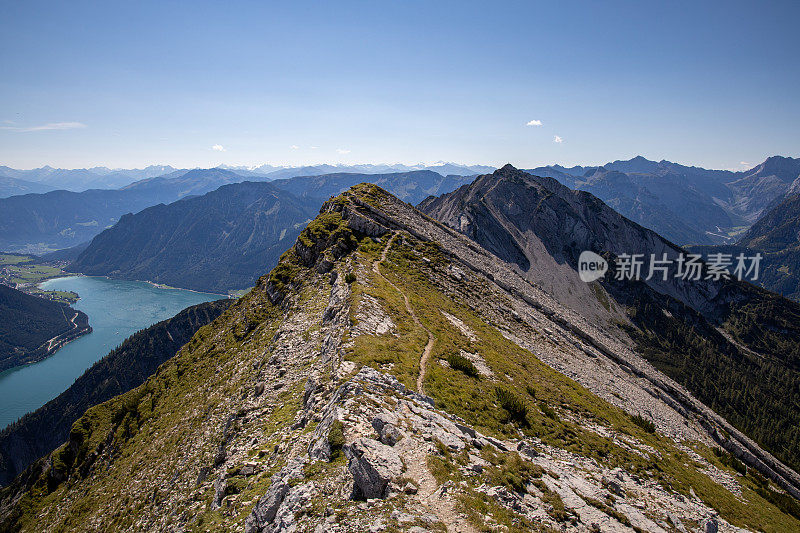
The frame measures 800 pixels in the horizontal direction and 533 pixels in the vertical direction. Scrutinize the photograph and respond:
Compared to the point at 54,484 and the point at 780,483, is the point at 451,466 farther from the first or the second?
the point at 780,483

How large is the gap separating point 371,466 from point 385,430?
2.58 metres

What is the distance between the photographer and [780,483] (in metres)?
58.2

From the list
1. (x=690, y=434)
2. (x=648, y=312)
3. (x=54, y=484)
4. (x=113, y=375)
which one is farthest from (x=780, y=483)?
(x=113, y=375)

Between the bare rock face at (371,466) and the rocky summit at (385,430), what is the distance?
0.25ft

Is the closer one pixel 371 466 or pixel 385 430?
pixel 371 466

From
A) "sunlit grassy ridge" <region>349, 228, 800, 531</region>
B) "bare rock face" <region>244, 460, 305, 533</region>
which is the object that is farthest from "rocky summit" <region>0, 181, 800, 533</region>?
"sunlit grassy ridge" <region>349, 228, 800, 531</region>

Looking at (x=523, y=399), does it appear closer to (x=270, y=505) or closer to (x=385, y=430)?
(x=385, y=430)

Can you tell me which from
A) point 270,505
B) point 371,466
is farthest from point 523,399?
point 270,505

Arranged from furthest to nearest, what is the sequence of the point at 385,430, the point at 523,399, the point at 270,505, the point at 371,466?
the point at 523,399 → the point at 385,430 → the point at 270,505 → the point at 371,466

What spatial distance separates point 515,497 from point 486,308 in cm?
3891

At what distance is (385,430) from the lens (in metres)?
16.1

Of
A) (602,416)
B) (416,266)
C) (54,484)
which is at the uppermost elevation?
(416,266)

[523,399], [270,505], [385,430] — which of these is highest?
[385,430]

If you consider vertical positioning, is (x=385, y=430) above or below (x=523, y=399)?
above
